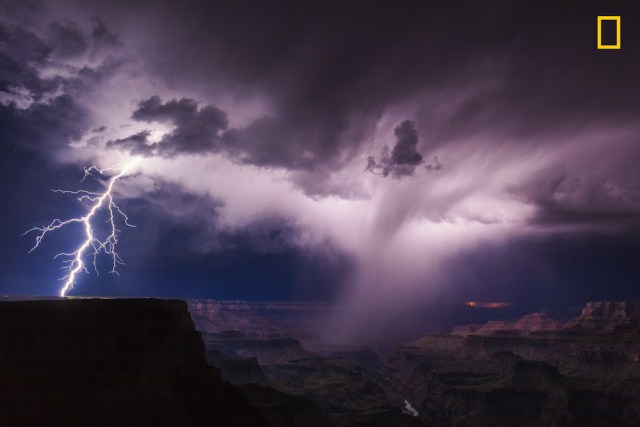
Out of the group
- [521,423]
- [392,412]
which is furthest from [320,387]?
[521,423]

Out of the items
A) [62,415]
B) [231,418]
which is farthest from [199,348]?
[62,415]

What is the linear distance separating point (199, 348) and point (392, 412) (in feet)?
408

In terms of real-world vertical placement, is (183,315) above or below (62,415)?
above

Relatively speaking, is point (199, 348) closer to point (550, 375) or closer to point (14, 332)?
point (14, 332)

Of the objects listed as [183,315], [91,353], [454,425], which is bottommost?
[454,425]

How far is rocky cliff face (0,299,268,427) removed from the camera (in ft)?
134

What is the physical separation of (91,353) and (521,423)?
178329 millimetres

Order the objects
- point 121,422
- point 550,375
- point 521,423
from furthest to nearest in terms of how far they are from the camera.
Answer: point 550,375
point 521,423
point 121,422

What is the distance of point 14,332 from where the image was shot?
1700 inches

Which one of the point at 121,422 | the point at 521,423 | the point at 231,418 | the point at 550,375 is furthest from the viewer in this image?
the point at 550,375

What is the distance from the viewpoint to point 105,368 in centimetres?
4631

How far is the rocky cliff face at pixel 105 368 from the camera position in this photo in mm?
40969

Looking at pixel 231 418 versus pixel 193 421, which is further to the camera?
pixel 231 418

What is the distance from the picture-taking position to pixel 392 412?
A: 163125mm
